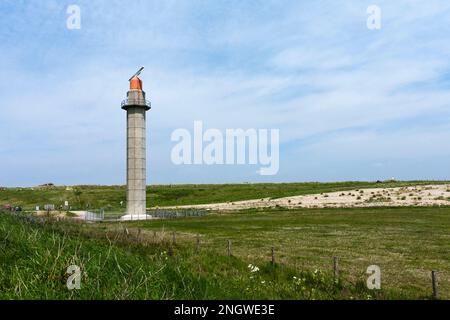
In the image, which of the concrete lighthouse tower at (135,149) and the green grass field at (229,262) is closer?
the green grass field at (229,262)

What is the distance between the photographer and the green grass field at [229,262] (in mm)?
10633

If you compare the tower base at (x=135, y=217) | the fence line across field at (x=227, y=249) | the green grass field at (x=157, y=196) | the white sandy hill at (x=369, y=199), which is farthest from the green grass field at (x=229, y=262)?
the green grass field at (x=157, y=196)

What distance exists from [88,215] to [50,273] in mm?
61733

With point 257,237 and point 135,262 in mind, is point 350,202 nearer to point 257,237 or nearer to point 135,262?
point 257,237

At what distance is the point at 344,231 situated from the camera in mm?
41469

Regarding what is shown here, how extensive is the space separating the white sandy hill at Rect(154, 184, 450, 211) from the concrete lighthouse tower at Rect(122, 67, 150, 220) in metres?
20.7

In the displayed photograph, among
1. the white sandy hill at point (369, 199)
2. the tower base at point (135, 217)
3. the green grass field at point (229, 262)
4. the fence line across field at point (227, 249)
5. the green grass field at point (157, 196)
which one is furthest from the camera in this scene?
the green grass field at point (157, 196)

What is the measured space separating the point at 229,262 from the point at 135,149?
51253mm

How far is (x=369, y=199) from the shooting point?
3371 inches

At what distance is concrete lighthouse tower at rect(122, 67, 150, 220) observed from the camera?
69500 millimetres

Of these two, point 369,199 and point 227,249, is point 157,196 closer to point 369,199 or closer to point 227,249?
point 369,199

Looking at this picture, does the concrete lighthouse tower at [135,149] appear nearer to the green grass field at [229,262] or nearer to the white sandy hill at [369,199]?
the white sandy hill at [369,199]

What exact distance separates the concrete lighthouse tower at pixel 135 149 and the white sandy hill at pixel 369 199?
20727 mm

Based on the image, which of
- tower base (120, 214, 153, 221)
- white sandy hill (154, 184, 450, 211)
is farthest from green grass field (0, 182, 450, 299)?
Result: white sandy hill (154, 184, 450, 211)
